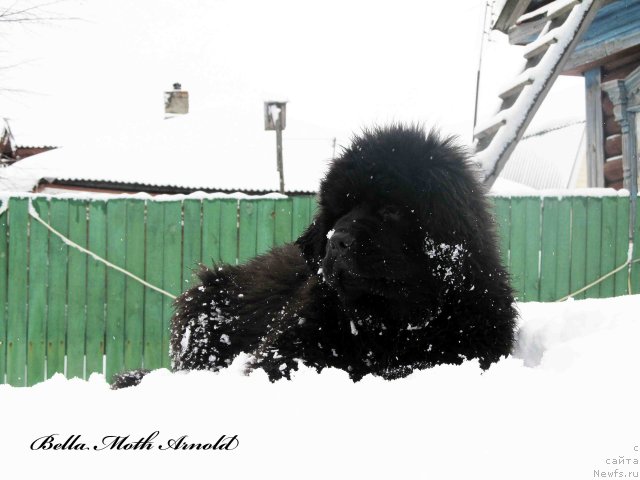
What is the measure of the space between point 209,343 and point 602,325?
76.6 inches

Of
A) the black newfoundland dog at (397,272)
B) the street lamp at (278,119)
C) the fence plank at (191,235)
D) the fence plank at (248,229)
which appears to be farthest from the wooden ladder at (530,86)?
the street lamp at (278,119)

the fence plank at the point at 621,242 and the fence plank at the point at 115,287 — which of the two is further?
the fence plank at the point at 621,242

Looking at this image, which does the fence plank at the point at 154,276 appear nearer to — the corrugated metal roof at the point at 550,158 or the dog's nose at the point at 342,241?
the dog's nose at the point at 342,241

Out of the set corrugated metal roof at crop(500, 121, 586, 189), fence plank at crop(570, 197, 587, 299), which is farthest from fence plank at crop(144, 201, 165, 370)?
corrugated metal roof at crop(500, 121, 586, 189)

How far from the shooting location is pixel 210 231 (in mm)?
6715

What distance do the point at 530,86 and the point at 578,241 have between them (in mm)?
2289

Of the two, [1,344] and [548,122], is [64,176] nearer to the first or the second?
[1,344]

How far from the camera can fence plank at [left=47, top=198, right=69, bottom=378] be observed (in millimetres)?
6566

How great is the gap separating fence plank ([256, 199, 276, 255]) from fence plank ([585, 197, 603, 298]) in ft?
11.3

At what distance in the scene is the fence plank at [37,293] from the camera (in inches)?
258

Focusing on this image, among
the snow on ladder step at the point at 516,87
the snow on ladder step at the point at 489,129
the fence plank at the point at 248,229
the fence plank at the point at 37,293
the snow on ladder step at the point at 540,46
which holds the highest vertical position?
the snow on ladder step at the point at 540,46

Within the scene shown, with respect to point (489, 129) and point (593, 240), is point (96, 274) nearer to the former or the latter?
point (489, 129)

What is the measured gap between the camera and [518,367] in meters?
2.16

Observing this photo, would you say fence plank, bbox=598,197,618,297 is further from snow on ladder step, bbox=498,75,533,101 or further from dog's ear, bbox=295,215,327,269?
dog's ear, bbox=295,215,327,269
